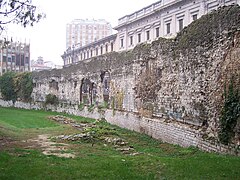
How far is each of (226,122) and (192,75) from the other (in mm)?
3168

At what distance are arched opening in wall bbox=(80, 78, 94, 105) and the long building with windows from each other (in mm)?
13842

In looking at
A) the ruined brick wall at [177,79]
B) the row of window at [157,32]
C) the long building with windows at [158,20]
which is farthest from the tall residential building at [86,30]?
the ruined brick wall at [177,79]

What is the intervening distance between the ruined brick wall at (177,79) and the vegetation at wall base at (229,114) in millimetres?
313

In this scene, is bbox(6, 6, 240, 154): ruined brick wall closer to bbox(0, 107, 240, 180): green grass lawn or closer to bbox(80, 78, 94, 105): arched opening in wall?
bbox(80, 78, 94, 105): arched opening in wall

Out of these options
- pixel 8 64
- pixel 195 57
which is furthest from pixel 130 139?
pixel 8 64

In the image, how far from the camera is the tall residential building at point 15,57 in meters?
70.6

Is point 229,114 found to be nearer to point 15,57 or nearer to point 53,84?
point 53,84

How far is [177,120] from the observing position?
43.6ft

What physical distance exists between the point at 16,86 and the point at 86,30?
68850 millimetres

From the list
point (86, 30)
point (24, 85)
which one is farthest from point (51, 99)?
point (86, 30)

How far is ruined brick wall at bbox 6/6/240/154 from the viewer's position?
10.2 meters

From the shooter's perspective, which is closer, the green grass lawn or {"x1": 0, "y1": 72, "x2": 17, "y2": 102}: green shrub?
the green grass lawn

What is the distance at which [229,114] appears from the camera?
9.41m

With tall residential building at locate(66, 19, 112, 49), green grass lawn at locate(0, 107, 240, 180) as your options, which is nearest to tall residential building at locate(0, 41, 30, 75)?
tall residential building at locate(66, 19, 112, 49)
